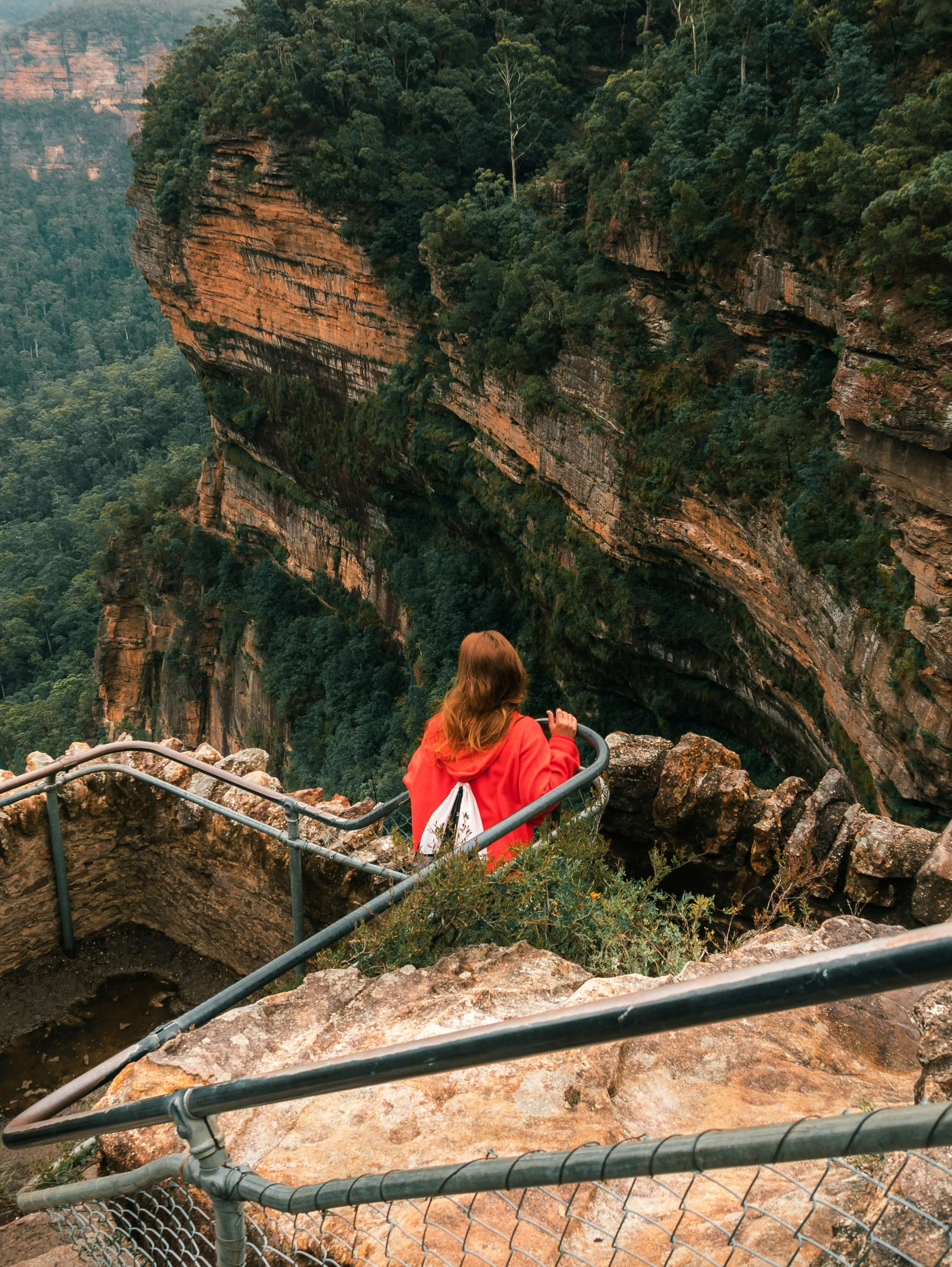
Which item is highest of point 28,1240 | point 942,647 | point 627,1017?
point 627,1017

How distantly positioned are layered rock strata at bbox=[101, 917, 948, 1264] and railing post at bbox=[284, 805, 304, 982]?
2.86 ft

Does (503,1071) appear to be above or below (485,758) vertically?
below

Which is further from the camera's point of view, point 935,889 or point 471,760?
point 935,889

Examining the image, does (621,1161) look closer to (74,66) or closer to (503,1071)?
(503,1071)

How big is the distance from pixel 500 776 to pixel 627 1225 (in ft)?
5.32

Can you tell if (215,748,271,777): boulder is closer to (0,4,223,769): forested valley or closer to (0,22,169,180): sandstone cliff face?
(0,4,223,769): forested valley

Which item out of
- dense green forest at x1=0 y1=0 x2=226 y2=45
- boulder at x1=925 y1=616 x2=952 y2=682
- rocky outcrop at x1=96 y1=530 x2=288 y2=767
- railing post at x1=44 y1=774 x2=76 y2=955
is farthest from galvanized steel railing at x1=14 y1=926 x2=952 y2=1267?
dense green forest at x1=0 y1=0 x2=226 y2=45

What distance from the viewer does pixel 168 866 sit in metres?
5.47

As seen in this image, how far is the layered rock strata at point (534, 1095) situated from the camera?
203cm

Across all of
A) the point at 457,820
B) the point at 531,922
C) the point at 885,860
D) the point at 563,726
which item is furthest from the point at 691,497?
the point at 531,922

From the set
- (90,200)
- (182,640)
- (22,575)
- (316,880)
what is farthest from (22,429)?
(316,880)

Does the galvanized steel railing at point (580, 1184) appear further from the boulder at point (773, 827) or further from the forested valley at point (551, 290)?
the forested valley at point (551, 290)

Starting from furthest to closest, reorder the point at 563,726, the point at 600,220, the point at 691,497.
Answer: the point at 600,220
the point at 691,497
the point at 563,726

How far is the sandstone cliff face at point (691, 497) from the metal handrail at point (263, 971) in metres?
8.34
